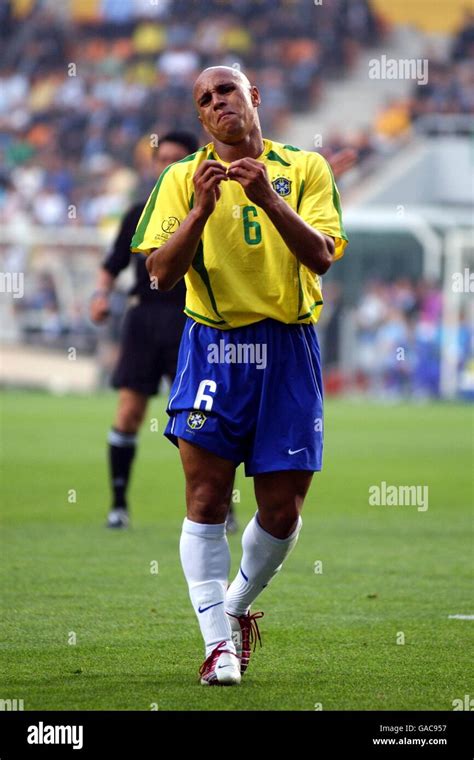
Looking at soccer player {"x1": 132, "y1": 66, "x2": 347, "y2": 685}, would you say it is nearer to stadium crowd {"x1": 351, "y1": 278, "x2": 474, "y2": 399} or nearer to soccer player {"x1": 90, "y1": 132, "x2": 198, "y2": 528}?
soccer player {"x1": 90, "y1": 132, "x2": 198, "y2": 528}

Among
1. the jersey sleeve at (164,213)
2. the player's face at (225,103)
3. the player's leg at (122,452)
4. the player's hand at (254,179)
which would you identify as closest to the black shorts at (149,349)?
the player's leg at (122,452)

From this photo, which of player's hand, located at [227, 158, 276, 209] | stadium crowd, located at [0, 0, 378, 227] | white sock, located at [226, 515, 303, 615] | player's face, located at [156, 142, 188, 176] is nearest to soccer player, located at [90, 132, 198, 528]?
player's face, located at [156, 142, 188, 176]

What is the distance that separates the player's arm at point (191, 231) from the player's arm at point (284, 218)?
77mm

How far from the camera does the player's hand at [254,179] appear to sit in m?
4.75

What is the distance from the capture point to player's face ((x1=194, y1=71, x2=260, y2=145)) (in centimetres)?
498

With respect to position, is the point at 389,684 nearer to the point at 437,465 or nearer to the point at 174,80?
the point at 437,465

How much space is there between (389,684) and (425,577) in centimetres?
287

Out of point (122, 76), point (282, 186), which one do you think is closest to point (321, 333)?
point (122, 76)

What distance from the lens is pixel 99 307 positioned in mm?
9547

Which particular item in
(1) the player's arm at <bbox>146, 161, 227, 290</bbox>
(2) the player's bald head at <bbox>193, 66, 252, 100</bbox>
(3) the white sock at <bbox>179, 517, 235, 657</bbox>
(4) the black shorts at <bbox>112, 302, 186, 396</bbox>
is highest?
(4) the black shorts at <bbox>112, 302, 186, 396</bbox>

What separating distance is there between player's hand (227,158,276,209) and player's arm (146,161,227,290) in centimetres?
7

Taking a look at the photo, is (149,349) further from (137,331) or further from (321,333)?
(321,333)

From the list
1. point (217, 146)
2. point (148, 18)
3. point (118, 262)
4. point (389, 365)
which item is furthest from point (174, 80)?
point (217, 146)

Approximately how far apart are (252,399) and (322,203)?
71cm
